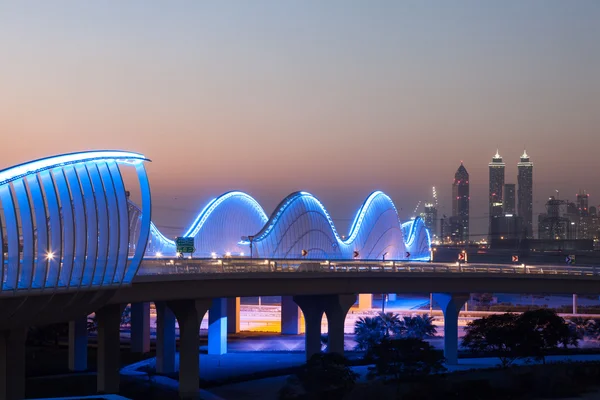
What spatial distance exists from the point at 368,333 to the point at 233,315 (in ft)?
61.8

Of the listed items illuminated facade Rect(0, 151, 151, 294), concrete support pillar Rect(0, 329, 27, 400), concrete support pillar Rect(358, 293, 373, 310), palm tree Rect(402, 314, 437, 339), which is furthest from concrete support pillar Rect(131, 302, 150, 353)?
concrete support pillar Rect(358, 293, 373, 310)

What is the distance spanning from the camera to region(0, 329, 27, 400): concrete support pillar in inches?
1914

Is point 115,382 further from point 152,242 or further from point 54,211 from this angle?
point 152,242

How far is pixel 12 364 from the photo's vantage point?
4903 centimetres

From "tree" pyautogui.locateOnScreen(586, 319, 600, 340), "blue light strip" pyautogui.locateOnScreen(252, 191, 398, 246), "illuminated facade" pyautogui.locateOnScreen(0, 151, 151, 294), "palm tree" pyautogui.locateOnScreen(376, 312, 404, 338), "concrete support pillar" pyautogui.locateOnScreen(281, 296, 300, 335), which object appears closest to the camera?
"illuminated facade" pyautogui.locateOnScreen(0, 151, 151, 294)

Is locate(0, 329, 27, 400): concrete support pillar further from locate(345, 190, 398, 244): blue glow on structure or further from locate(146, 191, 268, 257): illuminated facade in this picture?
locate(345, 190, 398, 244): blue glow on structure

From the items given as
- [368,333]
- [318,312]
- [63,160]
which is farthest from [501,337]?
[63,160]

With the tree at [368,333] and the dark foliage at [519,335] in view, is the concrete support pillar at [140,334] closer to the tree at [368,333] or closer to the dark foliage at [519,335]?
the tree at [368,333]

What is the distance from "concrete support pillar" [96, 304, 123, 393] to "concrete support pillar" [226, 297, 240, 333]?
43465 millimetres

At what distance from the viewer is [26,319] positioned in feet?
156

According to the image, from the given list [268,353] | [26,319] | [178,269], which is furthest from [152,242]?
[26,319]

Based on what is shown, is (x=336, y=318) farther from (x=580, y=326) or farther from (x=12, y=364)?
(x=580, y=326)

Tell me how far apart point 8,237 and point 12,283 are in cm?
199

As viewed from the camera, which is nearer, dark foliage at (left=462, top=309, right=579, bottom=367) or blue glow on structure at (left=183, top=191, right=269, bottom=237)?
dark foliage at (left=462, top=309, right=579, bottom=367)
